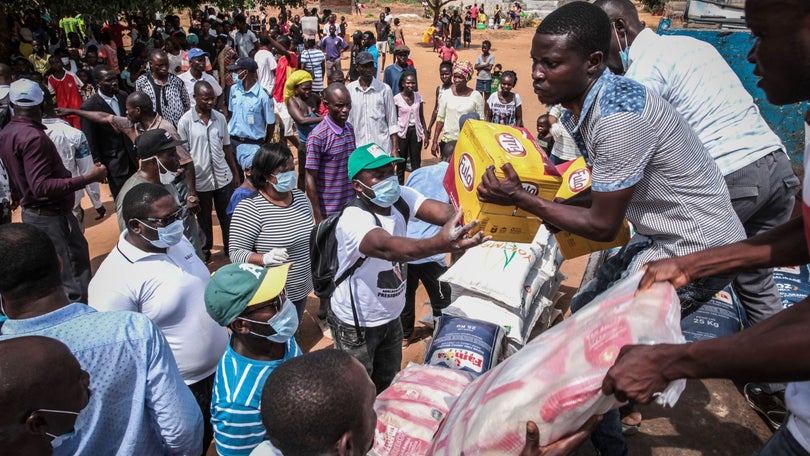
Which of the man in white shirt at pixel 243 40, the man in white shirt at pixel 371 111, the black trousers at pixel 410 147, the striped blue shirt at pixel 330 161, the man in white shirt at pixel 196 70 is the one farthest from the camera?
the man in white shirt at pixel 243 40

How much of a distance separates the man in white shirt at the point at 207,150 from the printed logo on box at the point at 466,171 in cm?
339

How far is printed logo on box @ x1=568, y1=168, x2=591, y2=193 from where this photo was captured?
287cm

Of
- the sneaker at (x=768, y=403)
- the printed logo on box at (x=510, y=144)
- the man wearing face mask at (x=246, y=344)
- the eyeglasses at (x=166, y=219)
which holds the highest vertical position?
the printed logo on box at (x=510, y=144)

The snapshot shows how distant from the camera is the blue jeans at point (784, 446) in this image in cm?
163

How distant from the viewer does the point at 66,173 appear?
15.0 ft

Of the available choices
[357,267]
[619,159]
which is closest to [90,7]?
[357,267]

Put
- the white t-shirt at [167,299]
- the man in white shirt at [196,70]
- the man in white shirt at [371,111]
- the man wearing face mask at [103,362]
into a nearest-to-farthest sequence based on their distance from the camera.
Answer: the man wearing face mask at [103,362], the white t-shirt at [167,299], the man in white shirt at [371,111], the man in white shirt at [196,70]

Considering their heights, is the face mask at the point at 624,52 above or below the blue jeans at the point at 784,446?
above

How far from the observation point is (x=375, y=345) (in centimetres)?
328

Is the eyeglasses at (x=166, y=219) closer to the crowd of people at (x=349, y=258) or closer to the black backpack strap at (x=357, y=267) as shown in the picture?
the crowd of people at (x=349, y=258)

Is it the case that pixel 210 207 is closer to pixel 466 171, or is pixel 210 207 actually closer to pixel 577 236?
pixel 466 171

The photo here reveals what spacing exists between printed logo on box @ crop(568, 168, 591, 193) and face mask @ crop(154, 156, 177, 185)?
299 centimetres

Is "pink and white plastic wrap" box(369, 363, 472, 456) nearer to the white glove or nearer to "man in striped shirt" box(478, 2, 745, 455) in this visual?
"man in striped shirt" box(478, 2, 745, 455)

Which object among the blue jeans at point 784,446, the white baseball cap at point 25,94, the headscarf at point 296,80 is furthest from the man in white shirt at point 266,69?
the blue jeans at point 784,446
